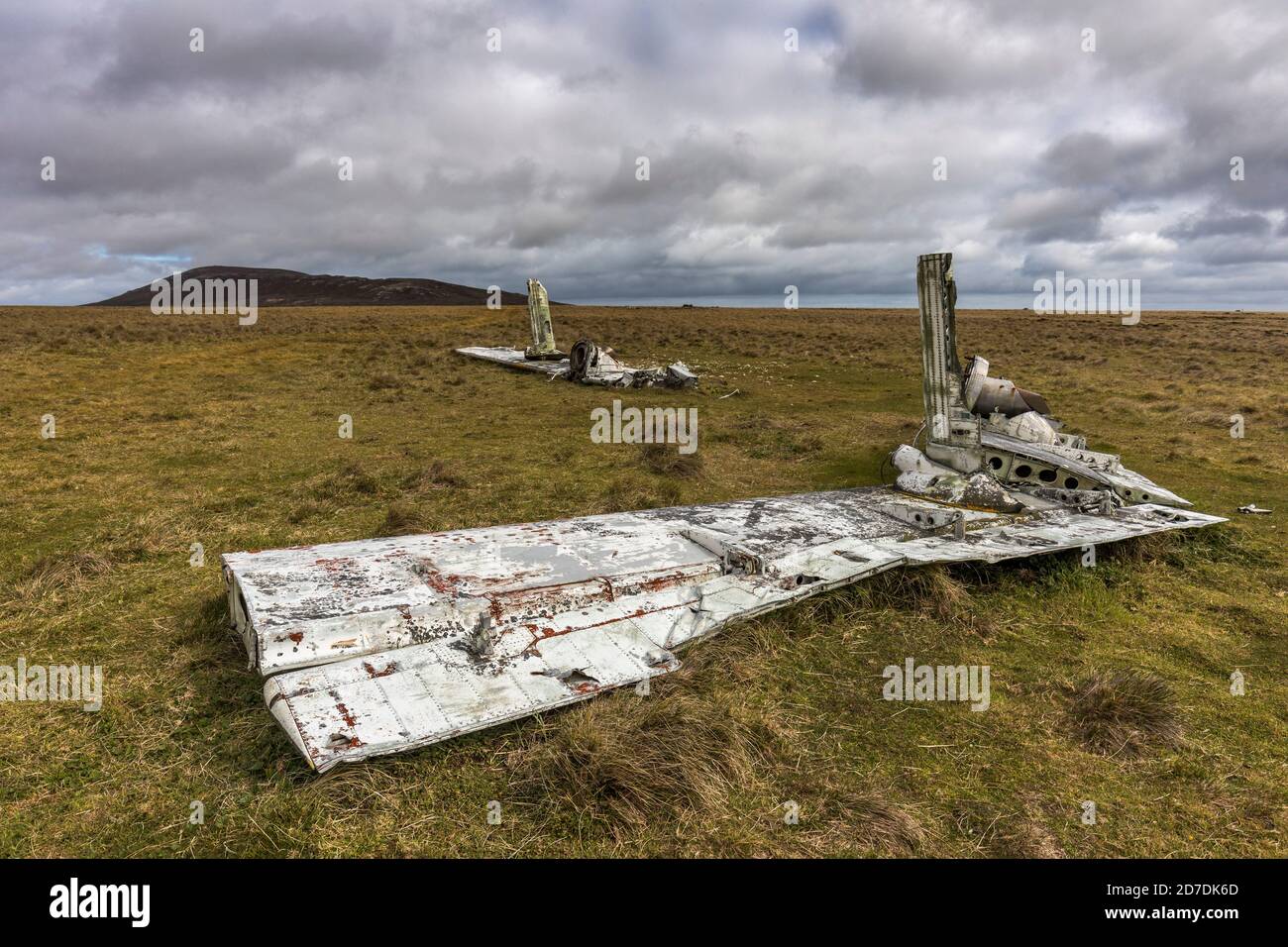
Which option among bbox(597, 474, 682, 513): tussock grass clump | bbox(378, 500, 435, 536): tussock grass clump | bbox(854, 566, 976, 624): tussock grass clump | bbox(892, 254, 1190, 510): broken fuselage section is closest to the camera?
bbox(854, 566, 976, 624): tussock grass clump

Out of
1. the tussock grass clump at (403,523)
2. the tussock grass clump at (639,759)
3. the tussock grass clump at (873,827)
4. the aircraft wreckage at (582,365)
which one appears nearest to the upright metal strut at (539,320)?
the aircraft wreckage at (582,365)

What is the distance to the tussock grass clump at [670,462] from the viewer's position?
12.3m

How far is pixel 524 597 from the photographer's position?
529 centimetres

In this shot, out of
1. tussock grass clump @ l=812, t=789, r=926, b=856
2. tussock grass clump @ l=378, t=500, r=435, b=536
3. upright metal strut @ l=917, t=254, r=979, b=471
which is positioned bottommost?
tussock grass clump @ l=812, t=789, r=926, b=856

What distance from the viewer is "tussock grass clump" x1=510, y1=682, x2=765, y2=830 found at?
3.95 meters

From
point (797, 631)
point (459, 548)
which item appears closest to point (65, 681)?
point (459, 548)

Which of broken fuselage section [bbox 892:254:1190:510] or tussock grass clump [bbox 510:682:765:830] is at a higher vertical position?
broken fuselage section [bbox 892:254:1190:510]

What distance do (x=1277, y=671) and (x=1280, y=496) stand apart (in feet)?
25.0

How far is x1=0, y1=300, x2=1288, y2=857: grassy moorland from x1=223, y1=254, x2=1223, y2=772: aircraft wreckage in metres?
0.32

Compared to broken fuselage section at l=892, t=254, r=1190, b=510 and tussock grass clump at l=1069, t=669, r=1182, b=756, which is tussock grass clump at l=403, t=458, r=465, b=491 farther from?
tussock grass clump at l=1069, t=669, r=1182, b=756

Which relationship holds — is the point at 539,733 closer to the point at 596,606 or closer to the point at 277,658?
the point at 596,606

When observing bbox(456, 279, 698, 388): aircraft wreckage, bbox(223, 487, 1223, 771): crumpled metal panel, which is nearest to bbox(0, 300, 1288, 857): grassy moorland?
bbox(223, 487, 1223, 771): crumpled metal panel

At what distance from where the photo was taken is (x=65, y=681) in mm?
5059

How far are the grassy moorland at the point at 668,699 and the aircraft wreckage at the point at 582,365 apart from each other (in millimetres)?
8870
